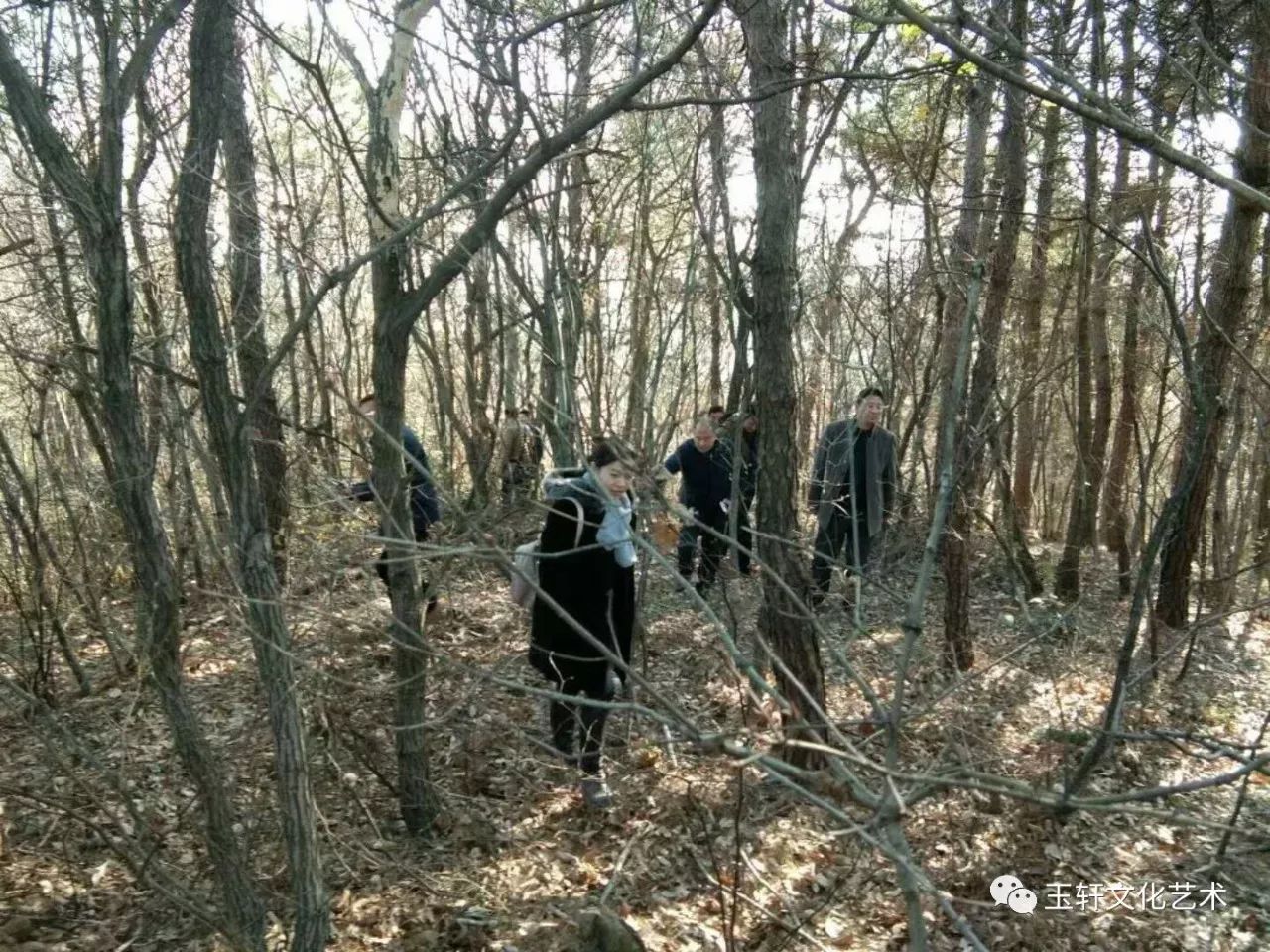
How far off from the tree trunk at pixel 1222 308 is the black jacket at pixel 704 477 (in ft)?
11.0

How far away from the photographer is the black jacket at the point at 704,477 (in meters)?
7.23

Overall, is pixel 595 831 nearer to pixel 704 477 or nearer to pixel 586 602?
pixel 586 602

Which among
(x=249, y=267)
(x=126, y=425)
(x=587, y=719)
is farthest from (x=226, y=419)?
(x=249, y=267)

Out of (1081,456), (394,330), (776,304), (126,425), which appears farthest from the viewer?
(1081,456)

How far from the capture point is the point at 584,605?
12.9ft

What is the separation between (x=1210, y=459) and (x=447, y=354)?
715 centimetres

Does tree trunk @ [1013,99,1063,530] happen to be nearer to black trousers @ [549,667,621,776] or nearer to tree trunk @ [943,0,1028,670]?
tree trunk @ [943,0,1028,670]

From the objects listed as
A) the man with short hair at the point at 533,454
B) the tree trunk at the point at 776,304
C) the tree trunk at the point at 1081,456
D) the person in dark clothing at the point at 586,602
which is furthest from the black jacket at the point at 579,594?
the man with short hair at the point at 533,454

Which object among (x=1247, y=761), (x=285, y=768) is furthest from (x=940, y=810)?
(x=1247, y=761)

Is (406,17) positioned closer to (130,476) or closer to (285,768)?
(130,476)

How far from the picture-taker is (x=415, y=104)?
771 cm

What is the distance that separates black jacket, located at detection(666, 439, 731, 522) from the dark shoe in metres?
3.30

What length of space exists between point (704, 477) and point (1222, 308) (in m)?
4.05

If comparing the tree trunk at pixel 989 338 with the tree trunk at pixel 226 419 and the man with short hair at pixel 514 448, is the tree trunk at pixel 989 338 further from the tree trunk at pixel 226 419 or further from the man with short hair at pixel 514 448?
the tree trunk at pixel 226 419
